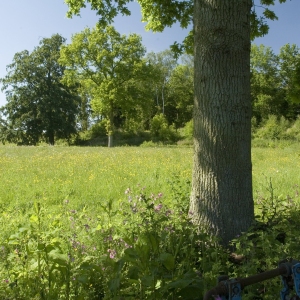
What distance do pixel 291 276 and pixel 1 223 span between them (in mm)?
4960

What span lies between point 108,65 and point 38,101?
12842mm

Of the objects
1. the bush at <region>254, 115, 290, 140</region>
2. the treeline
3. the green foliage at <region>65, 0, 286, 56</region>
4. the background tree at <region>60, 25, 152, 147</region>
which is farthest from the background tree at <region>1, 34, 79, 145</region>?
the green foliage at <region>65, 0, 286, 56</region>

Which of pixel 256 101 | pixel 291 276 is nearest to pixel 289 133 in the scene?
pixel 256 101

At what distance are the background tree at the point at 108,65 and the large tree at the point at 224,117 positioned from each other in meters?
31.0

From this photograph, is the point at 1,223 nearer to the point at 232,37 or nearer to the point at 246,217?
the point at 246,217

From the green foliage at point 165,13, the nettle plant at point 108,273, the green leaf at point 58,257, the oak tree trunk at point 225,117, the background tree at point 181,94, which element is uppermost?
the background tree at point 181,94

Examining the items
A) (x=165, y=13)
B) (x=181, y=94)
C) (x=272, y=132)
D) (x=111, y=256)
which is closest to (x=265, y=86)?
(x=181, y=94)

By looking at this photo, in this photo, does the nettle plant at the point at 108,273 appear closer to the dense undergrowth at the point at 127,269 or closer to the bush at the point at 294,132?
the dense undergrowth at the point at 127,269

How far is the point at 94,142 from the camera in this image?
43188mm

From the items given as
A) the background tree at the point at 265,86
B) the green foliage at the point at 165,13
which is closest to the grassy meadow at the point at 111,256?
the green foliage at the point at 165,13

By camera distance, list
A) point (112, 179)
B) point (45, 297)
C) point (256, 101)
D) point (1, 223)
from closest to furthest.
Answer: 1. point (45, 297)
2. point (1, 223)
3. point (112, 179)
4. point (256, 101)

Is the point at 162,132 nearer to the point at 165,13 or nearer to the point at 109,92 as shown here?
the point at 109,92

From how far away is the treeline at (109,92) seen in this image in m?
35.7

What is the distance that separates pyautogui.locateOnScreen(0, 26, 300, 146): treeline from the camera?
35656mm
